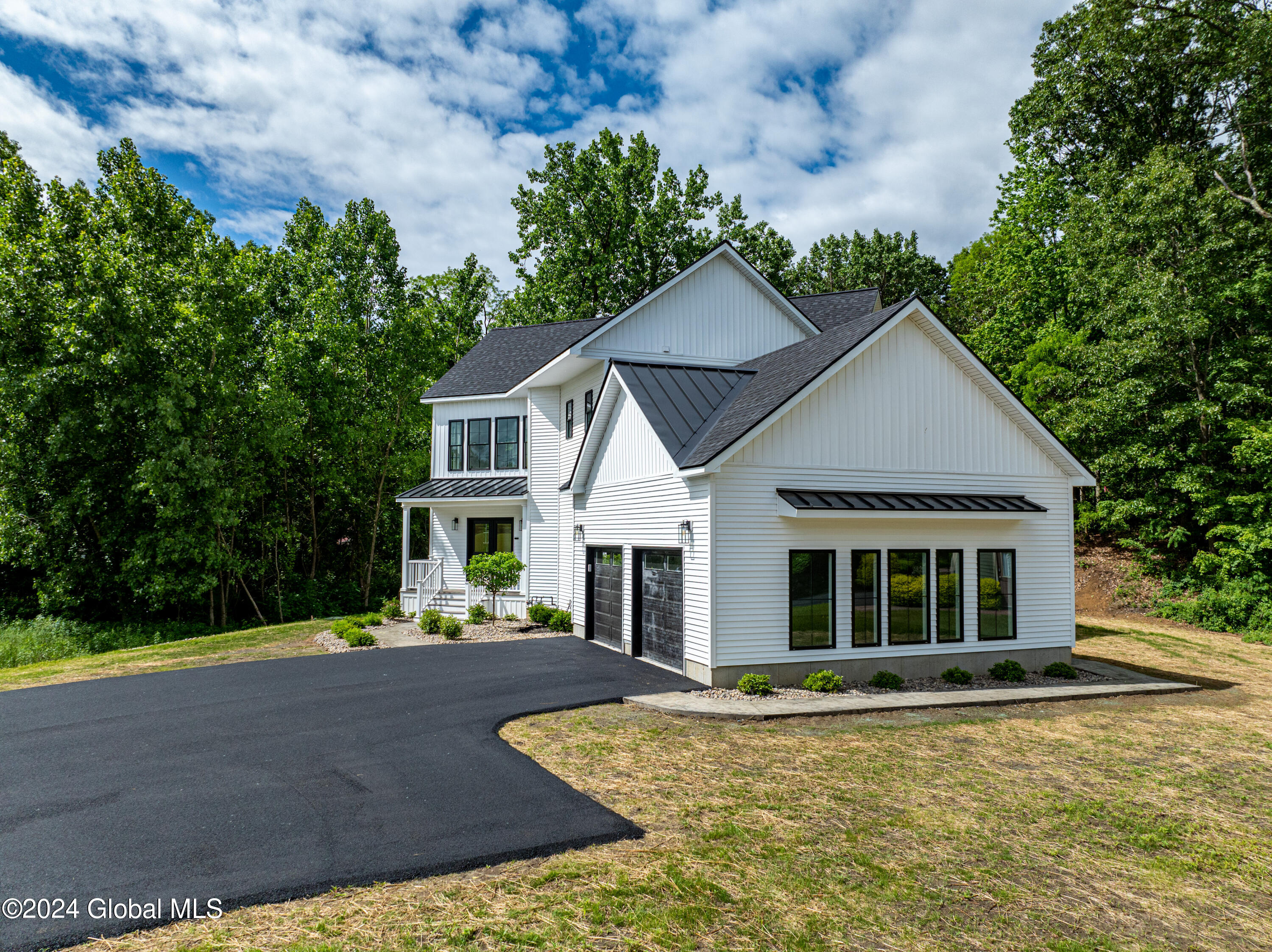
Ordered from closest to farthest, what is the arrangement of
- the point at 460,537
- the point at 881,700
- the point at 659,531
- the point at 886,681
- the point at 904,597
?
the point at 881,700
the point at 886,681
the point at 904,597
the point at 659,531
the point at 460,537

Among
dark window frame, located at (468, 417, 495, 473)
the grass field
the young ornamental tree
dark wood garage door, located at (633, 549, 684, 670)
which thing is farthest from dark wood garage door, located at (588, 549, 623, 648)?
dark window frame, located at (468, 417, 495, 473)

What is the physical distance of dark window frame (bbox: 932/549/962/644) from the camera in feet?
44.5

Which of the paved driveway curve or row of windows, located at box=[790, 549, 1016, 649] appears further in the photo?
row of windows, located at box=[790, 549, 1016, 649]

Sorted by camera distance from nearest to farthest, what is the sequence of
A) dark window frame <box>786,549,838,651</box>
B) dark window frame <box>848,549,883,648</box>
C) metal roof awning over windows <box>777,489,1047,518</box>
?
metal roof awning over windows <box>777,489,1047,518</box> → dark window frame <box>786,549,838,651</box> → dark window frame <box>848,549,883,648</box>

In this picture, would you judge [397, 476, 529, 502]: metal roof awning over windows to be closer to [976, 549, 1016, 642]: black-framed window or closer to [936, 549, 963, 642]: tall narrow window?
[936, 549, 963, 642]: tall narrow window

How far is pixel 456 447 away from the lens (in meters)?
25.4

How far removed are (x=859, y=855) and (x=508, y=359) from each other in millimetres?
22779

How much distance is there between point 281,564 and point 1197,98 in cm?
4004

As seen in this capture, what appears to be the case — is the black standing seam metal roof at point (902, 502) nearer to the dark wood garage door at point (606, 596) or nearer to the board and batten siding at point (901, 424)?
the board and batten siding at point (901, 424)

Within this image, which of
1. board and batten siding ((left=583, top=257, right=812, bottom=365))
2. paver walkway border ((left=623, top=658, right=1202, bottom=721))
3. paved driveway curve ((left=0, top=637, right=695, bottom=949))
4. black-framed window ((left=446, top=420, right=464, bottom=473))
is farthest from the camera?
black-framed window ((left=446, top=420, right=464, bottom=473))

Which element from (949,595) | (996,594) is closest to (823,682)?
(949,595)

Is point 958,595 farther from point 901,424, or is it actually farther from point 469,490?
point 469,490

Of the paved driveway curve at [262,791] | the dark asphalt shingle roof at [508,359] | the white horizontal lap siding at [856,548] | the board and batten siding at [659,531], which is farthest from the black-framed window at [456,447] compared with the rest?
the white horizontal lap siding at [856,548]

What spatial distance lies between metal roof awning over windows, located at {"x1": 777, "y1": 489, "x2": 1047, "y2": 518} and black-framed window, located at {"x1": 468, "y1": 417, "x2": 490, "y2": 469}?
14.6 m
